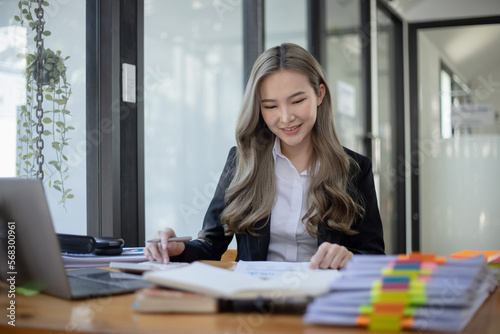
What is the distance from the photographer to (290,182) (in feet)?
6.14

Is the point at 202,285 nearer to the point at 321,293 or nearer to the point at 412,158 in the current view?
the point at 321,293

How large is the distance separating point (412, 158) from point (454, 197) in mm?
567

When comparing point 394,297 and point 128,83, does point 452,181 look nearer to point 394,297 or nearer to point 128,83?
point 128,83

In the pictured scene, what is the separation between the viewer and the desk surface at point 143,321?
0.77m

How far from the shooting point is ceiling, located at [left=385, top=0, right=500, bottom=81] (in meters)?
5.57

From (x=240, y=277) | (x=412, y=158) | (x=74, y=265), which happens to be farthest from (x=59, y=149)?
(x=412, y=158)

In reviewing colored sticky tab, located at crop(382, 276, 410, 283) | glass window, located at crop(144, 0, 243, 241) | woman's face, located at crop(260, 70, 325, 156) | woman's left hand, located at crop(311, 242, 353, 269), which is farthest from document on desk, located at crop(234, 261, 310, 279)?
glass window, located at crop(144, 0, 243, 241)

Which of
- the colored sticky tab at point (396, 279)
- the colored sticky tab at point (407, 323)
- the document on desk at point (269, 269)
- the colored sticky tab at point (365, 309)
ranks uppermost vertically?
the colored sticky tab at point (396, 279)

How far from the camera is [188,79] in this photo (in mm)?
2676

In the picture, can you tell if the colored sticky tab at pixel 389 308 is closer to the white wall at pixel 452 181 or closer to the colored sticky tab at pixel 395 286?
the colored sticky tab at pixel 395 286

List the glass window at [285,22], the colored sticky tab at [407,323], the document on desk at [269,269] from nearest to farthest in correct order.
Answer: the colored sticky tab at [407,323] → the document on desk at [269,269] → the glass window at [285,22]

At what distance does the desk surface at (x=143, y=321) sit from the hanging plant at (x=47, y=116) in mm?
939

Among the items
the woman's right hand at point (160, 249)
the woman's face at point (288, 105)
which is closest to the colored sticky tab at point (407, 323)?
the woman's right hand at point (160, 249)

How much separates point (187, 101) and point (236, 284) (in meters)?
1.86
